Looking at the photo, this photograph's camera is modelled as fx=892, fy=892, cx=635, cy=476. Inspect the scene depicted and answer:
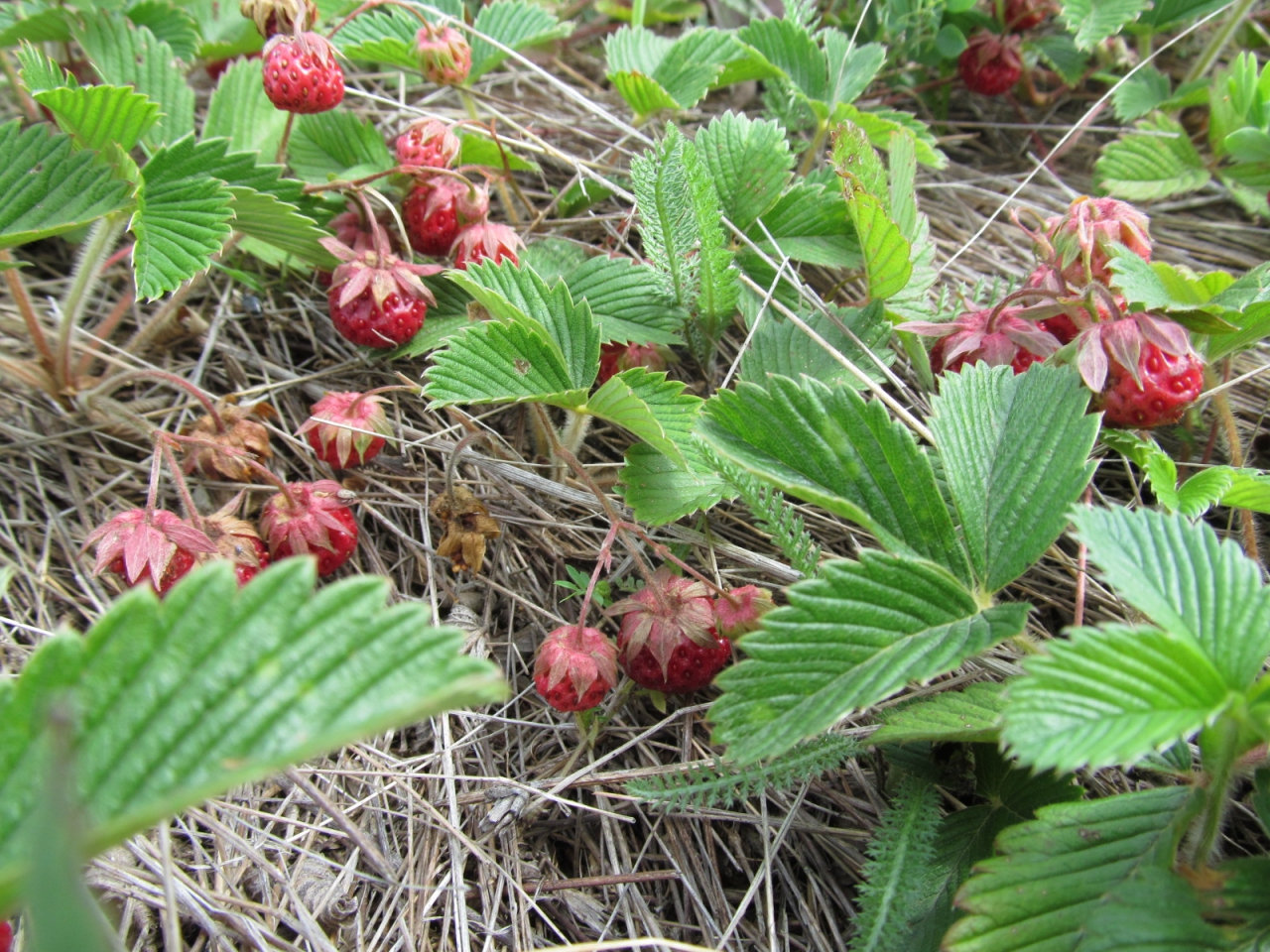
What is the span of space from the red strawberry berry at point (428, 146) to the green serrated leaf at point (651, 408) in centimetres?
76

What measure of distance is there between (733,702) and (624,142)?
1.80 metres

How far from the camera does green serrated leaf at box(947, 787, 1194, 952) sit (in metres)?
1.05

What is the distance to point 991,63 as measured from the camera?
2586mm

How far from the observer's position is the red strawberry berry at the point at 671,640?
4.67 ft

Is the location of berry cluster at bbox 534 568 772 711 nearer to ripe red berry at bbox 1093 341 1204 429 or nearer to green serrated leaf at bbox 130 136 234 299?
ripe red berry at bbox 1093 341 1204 429

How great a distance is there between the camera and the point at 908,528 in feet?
4.13

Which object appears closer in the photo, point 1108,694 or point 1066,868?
point 1108,694

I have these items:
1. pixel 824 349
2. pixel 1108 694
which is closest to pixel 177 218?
pixel 824 349

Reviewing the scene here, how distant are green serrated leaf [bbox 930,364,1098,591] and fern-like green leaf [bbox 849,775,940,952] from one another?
34cm

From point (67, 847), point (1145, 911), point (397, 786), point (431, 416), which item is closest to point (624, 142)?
point (431, 416)

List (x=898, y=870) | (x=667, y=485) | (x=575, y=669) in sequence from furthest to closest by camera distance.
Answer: (x=667, y=485), (x=575, y=669), (x=898, y=870)

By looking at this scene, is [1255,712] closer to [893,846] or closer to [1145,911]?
[1145,911]

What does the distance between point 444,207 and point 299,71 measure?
371 millimetres

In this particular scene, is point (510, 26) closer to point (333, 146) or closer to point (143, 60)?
point (333, 146)
